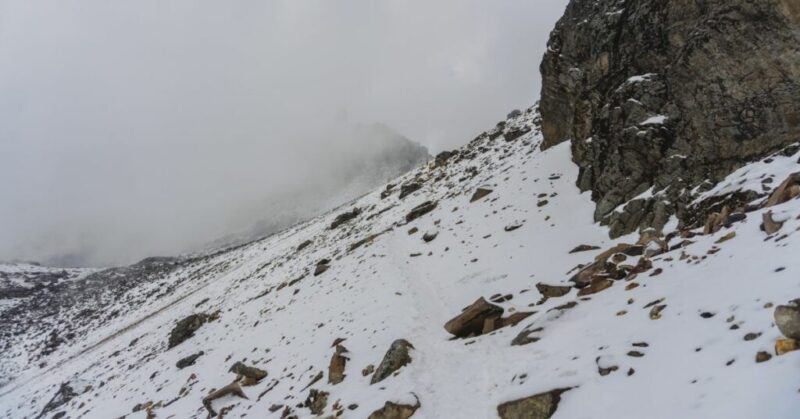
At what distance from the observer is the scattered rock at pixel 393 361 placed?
1370 cm

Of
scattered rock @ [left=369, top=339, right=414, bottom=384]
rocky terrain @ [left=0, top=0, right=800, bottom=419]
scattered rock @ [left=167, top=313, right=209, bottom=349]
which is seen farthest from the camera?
scattered rock @ [left=167, top=313, right=209, bottom=349]

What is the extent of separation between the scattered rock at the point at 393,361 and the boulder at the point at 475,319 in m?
1.82

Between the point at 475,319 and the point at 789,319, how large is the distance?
896cm

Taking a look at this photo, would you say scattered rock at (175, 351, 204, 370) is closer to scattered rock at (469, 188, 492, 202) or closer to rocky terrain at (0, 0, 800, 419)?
rocky terrain at (0, 0, 800, 419)

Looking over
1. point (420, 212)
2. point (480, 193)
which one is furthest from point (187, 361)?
point (480, 193)

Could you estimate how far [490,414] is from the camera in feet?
32.0

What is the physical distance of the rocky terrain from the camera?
311 inches

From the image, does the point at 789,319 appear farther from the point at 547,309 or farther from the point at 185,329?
the point at 185,329

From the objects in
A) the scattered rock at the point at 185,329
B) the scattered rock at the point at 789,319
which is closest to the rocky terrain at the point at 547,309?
the scattered rock at the point at 789,319

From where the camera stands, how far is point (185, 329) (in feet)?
107

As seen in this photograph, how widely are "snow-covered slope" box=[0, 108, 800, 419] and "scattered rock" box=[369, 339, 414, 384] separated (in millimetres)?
231

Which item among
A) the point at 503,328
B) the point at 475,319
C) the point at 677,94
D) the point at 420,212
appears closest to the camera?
the point at 503,328

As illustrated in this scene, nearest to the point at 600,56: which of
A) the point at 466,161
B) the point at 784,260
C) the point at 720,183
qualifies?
the point at 720,183

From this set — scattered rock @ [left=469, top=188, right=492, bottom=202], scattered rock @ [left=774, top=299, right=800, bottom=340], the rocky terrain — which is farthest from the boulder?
scattered rock @ [left=469, top=188, right=492, bottom=202]
